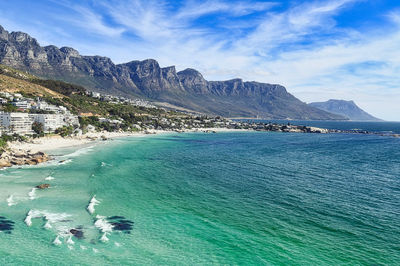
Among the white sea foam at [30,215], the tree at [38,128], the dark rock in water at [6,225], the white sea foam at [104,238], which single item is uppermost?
the tree at [38,128]

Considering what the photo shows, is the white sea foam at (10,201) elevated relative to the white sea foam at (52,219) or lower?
lower

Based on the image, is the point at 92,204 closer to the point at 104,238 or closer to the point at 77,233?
the point at 77,233

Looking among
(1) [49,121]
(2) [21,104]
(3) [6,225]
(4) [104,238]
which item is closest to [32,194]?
(3) [6,225]

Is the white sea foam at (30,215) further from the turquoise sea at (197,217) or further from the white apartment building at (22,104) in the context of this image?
the white apartment building at (22,104)

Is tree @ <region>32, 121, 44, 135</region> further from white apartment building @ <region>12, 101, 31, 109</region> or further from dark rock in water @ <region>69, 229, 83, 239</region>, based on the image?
dark rock in water @ <region>69, 229, 83, 239</region>

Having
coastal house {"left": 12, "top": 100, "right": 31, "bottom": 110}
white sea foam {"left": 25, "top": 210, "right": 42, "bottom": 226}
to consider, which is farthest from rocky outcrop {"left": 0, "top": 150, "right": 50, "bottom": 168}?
coastal house {"left": 12, "top": 100, "right": 31, "bottom": 110}

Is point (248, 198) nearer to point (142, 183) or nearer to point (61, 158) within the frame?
point (142, 183)

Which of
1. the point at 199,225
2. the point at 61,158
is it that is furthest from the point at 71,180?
the point at 199,225

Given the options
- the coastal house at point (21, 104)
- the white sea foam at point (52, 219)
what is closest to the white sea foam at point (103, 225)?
the white sea foam at point (52, 219)
